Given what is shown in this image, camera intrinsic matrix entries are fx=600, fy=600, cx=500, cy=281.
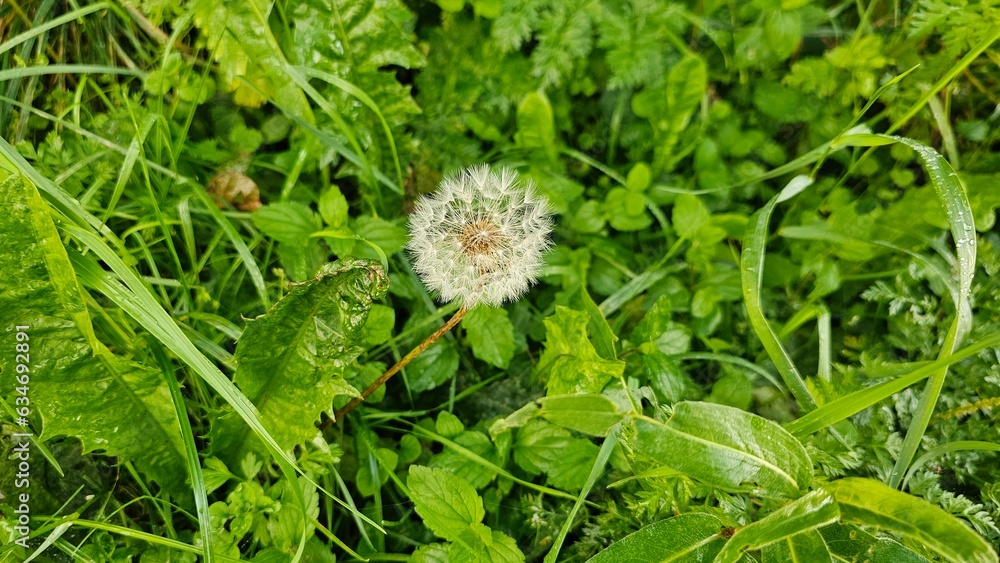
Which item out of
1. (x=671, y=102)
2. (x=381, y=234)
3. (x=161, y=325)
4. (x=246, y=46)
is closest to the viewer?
(x=161, y=325)

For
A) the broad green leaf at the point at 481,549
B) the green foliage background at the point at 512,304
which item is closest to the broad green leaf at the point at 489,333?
the green foliage background at the point at 512,304

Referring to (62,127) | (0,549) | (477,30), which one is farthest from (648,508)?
(62,127)

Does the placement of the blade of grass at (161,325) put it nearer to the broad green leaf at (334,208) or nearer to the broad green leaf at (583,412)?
the broad green leaf at (334,208)

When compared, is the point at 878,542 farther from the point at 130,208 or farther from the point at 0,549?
the point at 130,208

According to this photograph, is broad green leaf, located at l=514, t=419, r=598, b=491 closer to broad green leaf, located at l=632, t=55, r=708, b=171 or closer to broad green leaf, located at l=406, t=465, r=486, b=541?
broad green leaf, located at l=406, t=465, r=486, b=541

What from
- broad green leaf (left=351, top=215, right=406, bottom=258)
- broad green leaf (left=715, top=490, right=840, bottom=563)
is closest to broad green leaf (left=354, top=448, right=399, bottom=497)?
broad green leaf (left=351, top=215, right=406, bottom=258)

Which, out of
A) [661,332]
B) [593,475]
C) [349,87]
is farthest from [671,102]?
[593,475]

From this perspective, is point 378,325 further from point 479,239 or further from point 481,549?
point 481,549
